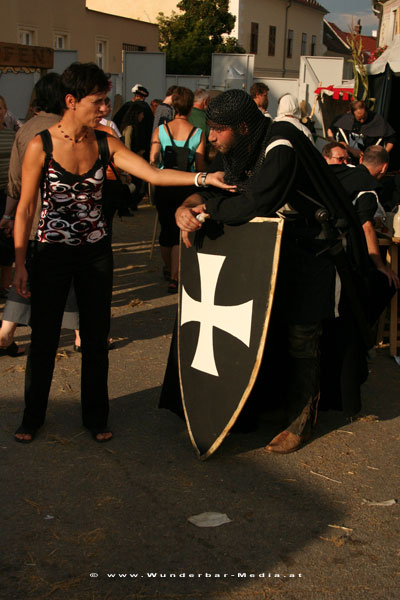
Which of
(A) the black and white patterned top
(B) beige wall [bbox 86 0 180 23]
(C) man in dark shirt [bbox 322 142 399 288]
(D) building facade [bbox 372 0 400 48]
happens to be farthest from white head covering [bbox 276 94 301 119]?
(B) beige wall [bbox 86 0 180 23]

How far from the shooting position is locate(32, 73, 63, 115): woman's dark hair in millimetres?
5039

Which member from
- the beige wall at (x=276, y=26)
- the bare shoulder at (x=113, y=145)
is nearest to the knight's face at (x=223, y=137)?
the bare shoulder at (x=113, y=145)

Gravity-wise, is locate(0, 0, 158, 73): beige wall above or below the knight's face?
above

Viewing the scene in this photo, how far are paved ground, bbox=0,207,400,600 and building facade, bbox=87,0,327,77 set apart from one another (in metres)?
54.2

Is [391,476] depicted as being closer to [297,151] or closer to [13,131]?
[297,151]

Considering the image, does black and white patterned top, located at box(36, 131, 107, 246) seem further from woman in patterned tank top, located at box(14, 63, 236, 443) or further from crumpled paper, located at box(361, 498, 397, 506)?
crumpled paper, located at box(361, 498, 397, 506)

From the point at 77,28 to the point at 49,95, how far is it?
1259 inches

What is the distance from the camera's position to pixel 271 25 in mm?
64562

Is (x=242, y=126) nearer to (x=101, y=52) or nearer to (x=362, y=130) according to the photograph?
(x=362, y=130)

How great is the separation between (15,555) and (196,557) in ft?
2.42

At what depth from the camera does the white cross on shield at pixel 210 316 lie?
152 inches

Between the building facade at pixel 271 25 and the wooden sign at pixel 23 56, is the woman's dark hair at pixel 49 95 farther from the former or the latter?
the building facade at pixel 271 25

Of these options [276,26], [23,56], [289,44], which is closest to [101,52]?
[23,56]

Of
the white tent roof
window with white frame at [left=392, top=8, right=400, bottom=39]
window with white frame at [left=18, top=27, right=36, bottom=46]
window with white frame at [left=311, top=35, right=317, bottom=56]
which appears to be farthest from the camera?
window with white frame at [left=311, top=35, right=317, bottom=56]
